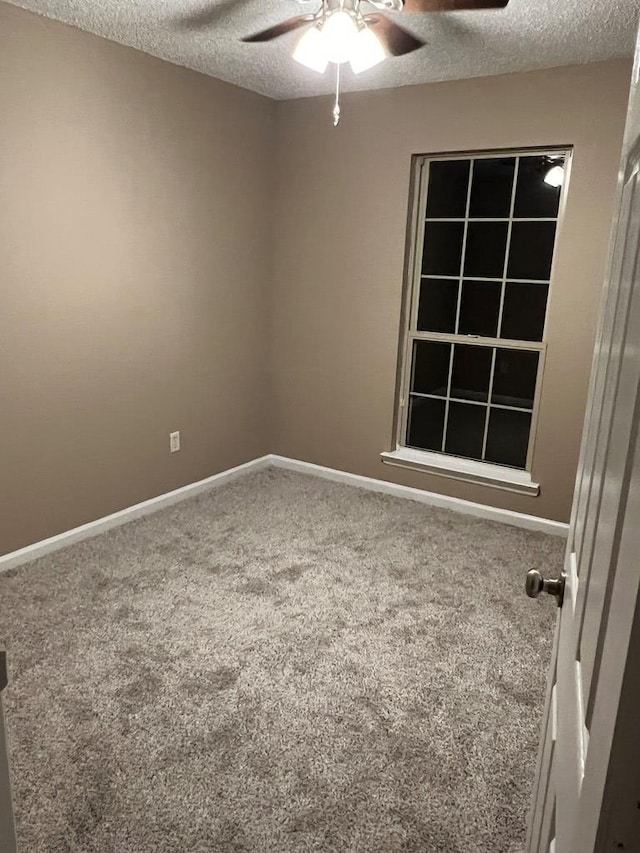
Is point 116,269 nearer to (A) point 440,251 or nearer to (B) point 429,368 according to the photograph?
(A) point 440,251

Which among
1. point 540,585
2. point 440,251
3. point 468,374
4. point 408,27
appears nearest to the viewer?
point 540,585

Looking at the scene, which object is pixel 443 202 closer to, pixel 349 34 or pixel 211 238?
pixel 211 238

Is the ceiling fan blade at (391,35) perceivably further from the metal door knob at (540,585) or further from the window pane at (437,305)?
the metal door knob at (540,585)

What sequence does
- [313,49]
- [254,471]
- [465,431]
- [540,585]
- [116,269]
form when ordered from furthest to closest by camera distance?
1. [465,431]
2. [254,471]
3. [116,269]
4. [313,49]
5. [540,585]

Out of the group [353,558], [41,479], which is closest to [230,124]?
[41,479]

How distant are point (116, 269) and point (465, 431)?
3193 millimetres

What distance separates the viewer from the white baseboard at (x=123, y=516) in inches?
123

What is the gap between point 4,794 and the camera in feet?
2.62

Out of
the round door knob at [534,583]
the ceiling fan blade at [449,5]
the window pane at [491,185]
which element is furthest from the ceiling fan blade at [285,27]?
the round door knob at [534,583]

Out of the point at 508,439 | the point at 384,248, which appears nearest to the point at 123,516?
the point at 384,248

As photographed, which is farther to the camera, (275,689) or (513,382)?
(513,382)

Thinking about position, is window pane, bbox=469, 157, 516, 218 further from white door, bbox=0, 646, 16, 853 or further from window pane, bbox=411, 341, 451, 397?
white door, bbox=0, 646, 16, 853

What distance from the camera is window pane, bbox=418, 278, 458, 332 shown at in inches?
159

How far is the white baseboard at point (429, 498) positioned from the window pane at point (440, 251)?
4.60ft
